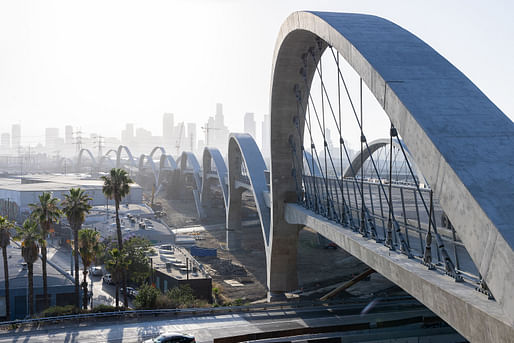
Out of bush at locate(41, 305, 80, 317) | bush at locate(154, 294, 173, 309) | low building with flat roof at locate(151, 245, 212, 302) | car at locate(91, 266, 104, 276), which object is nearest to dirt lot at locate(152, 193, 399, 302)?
low building with flat roof at locate(151, 245, 212, 302)

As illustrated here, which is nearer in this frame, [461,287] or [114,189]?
[461,287]

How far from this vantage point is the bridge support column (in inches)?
2869

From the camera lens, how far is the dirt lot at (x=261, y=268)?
153 ft

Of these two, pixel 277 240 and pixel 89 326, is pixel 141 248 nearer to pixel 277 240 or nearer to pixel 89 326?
pixel 277 240

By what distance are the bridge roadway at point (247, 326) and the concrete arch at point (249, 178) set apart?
11.6 meters

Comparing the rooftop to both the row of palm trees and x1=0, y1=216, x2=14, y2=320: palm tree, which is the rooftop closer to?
the row of palm trees

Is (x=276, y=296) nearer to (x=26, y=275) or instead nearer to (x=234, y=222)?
(x=26, y=275)

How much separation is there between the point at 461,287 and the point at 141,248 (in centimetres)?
3833

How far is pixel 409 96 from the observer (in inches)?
543

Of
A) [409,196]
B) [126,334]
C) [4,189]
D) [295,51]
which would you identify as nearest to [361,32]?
[409,196]

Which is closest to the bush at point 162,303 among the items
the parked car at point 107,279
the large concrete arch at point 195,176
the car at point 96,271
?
the parked car at point 107,279

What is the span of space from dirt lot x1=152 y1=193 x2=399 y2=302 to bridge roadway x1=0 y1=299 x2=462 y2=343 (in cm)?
988

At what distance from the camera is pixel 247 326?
28.7 m

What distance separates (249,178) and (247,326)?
30609 mm
